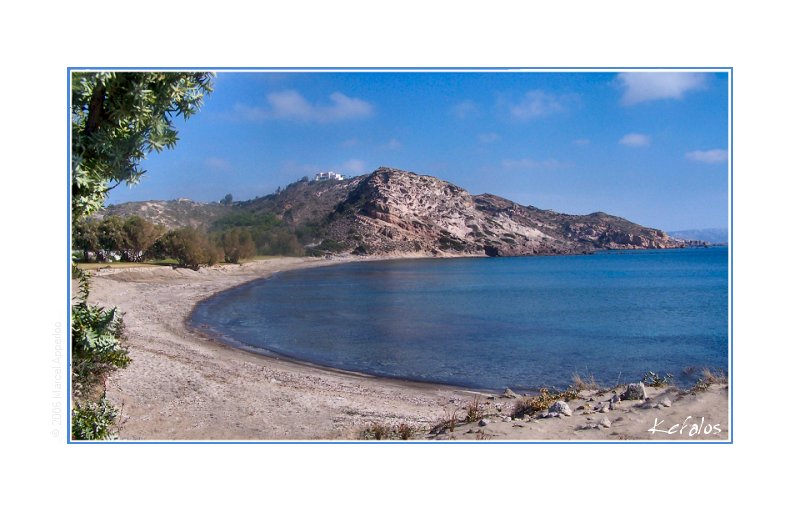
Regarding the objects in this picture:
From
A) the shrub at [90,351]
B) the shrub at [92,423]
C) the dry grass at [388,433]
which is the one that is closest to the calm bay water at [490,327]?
the dry grass at [388,433]

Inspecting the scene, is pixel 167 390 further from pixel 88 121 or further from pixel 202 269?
pixel 202 269

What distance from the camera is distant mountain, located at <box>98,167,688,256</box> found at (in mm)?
24672

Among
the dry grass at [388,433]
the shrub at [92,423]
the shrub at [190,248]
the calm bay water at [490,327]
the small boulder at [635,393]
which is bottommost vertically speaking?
the calm bay water at [490,327]

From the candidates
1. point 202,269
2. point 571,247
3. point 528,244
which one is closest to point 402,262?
point 528,244

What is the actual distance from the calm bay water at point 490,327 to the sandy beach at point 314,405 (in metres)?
1.56

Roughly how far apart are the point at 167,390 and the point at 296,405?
1.68 metres

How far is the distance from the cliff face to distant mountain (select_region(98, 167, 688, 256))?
0.07m

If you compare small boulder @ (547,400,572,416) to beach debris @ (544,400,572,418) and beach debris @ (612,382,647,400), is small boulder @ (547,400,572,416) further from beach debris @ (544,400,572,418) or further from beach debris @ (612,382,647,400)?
beach debris @ (612,382,647,400)

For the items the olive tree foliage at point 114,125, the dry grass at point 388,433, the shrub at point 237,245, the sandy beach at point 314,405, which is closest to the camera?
the olive tree foliage at point 114,125

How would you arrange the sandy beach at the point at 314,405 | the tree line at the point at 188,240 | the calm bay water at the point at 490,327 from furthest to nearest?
the tree line at the point at 188,240
the calm bay water at the point at 490,327
the sandy beach at the point at 314,405

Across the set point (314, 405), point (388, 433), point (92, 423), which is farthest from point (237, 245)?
point (92, 423)

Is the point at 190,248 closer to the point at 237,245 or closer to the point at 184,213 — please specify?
the point at 237,245

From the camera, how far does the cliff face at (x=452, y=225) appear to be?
26.2m

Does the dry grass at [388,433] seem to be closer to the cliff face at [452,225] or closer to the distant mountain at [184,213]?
the distant mountain at [184,213]
